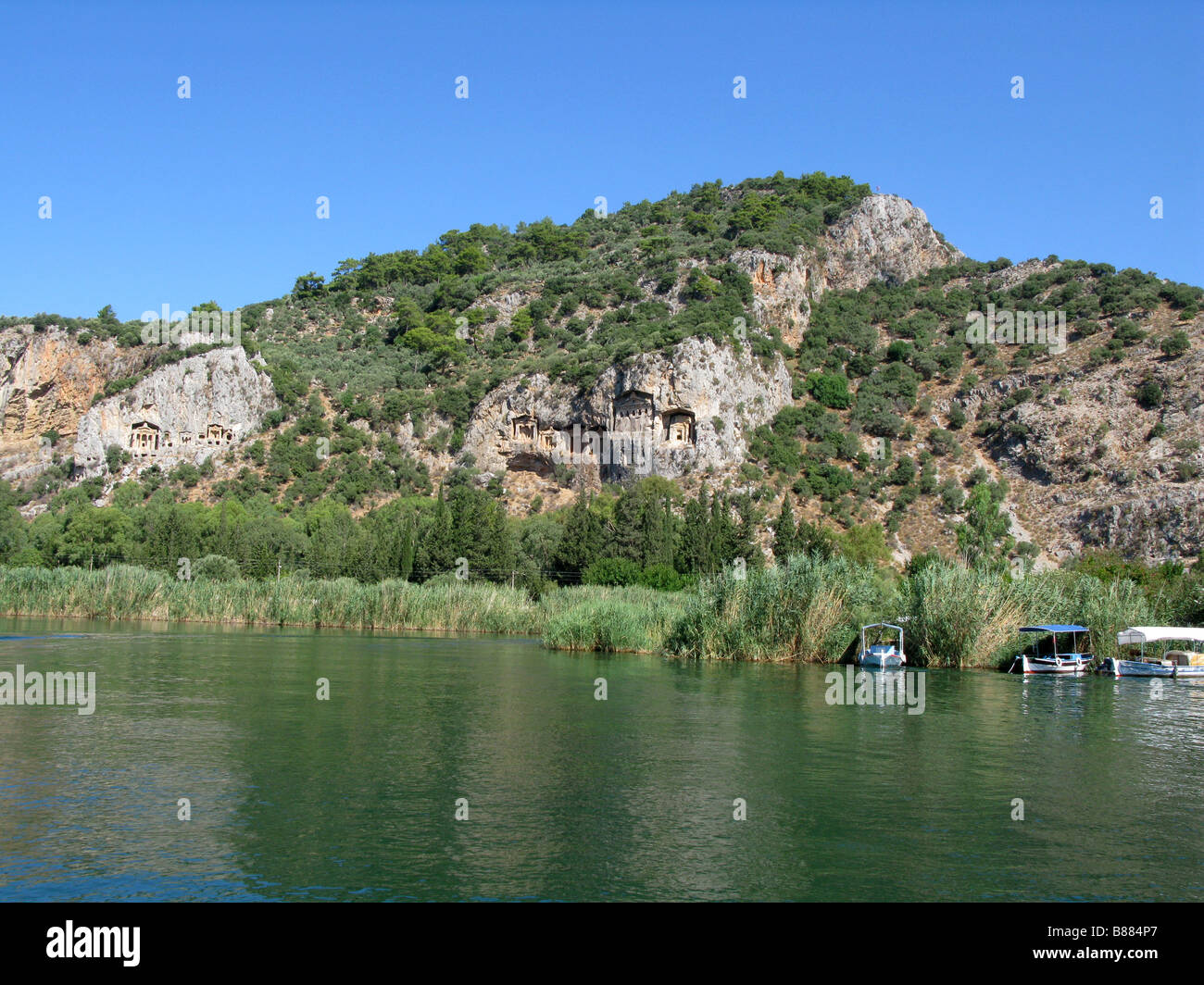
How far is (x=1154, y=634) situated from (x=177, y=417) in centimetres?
8196

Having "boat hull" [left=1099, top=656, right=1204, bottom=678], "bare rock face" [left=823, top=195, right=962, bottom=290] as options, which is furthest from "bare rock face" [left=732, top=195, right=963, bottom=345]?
"boat hull" [left=1099, top=656, right=1204, bottom=678]

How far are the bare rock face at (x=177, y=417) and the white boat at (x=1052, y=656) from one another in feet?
248

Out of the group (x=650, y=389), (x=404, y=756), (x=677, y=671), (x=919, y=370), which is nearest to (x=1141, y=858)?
(x=404, y=756)

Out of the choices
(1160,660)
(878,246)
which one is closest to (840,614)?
(1160,660)

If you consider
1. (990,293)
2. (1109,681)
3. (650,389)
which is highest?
(990,293)

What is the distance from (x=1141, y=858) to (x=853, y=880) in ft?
12.9

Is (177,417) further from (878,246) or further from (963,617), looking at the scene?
(963,617)

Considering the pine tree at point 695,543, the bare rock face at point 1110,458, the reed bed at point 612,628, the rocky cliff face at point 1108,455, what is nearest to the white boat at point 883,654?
the reed bed at point 612,628

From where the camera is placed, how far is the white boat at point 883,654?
3294cm

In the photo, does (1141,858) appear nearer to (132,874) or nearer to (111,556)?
(132,874)

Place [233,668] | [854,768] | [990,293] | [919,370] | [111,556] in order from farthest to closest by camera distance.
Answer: [990,293] < [919,370] < [111,556] < [233,668] < [854,768]

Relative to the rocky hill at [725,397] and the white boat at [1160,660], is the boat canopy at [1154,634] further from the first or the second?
the rocky hill at [725,397]

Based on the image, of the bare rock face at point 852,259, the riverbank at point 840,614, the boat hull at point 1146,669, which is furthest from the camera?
the bare rock face at point 852,259
